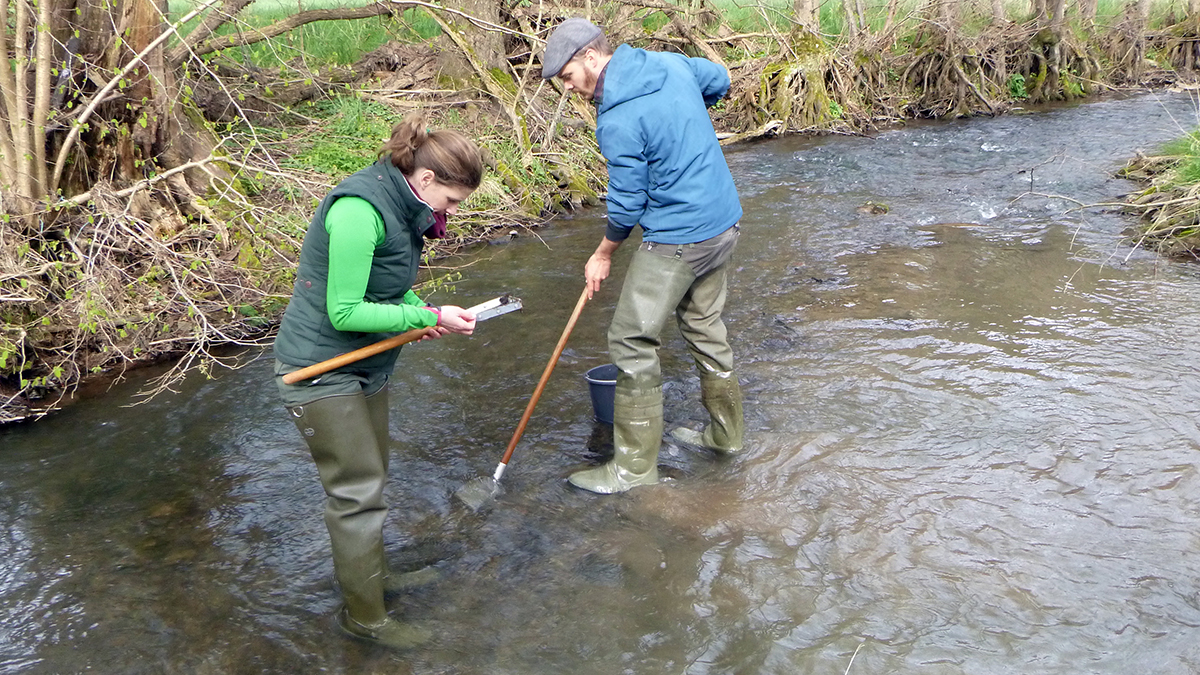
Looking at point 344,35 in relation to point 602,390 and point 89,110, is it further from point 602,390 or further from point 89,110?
point 602,390

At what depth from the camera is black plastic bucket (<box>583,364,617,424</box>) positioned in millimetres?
4371

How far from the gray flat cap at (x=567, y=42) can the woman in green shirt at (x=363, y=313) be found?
→ 2.73 feet

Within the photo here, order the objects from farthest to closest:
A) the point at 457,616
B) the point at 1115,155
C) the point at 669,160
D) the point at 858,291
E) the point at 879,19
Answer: the point at 879,19 < the point at 1115,155 < the point at 858,291 < the point at 669,160 < the point at 457,616

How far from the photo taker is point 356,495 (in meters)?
2.95

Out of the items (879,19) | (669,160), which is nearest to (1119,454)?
(669,160)

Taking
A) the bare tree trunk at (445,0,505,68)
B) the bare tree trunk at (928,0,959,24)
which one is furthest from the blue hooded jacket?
the bare tree trunk at (928,0,959,24)

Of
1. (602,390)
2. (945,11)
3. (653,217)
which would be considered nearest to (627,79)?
(653,217)

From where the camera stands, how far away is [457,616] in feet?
10.7

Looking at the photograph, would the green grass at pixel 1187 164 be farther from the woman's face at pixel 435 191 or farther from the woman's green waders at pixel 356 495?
the woman's green waders at pixel 356 495

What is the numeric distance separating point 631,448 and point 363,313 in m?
1.62

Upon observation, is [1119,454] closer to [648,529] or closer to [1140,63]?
[648,529]

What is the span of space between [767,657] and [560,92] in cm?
801

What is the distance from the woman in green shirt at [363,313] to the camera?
2664 millimetres

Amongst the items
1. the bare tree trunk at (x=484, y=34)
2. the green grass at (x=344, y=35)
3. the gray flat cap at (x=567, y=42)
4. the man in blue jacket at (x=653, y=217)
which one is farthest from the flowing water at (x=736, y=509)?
the green grass at (x=344, y=35)
